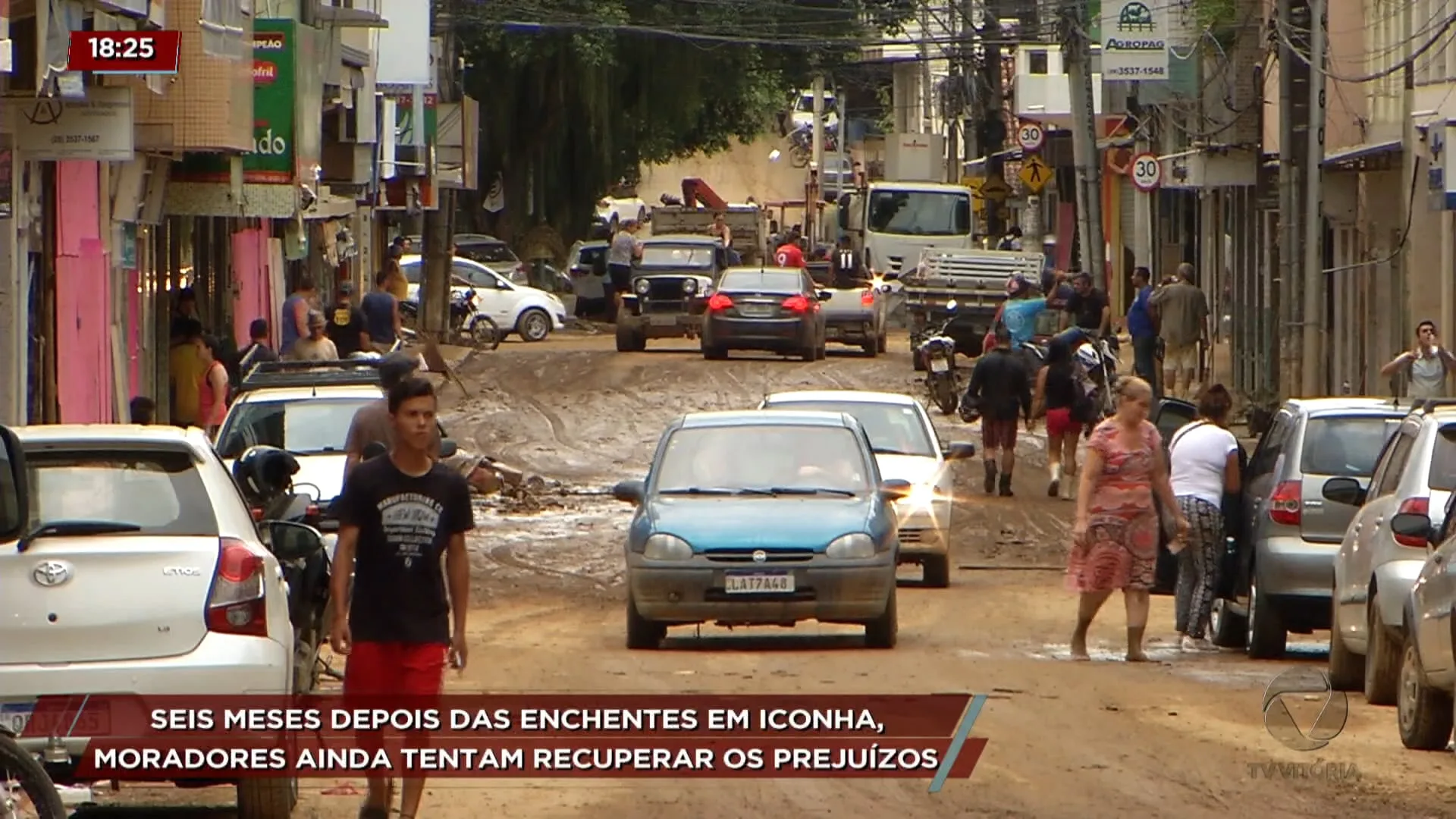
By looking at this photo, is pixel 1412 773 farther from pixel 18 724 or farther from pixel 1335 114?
pixel 1335 114

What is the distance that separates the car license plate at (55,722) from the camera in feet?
28.2

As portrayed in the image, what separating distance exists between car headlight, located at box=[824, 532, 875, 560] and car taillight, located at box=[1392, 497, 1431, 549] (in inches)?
137

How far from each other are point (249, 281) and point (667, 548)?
20730mm

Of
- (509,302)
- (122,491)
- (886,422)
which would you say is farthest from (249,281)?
(122,491)

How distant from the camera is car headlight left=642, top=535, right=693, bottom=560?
50.5 ft

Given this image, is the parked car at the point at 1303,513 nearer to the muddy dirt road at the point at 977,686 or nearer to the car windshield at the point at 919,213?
the muddy dirt road at the point at 977,686

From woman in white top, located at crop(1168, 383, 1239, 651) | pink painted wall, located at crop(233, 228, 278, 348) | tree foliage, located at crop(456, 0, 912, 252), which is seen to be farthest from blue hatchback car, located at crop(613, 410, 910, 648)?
tree foliage, located at crop(456, 0, 912, 252)

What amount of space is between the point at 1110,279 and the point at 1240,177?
18.5m

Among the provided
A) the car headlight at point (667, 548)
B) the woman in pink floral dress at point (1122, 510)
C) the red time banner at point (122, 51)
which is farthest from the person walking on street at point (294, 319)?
the woman in pink floral dress at point (1122, 510)

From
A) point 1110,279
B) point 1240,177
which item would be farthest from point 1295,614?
point 1110,279

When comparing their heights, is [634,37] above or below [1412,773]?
above

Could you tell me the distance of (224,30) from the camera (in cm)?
2428

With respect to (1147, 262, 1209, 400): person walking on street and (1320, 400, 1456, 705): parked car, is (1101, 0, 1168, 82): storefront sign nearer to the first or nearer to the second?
(1147, 262, 1209, 400): person walking on street

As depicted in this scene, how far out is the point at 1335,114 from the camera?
115 ft
